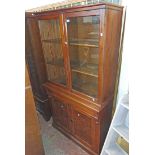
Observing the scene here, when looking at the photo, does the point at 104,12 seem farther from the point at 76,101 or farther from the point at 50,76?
the point at 50,76

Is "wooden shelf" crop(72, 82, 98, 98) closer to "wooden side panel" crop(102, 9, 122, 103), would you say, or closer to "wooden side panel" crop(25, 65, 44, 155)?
"wooden side panel" crop(102, 9, 122, 103)

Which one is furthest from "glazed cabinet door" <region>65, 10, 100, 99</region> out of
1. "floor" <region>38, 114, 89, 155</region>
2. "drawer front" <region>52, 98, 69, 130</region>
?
"floor" <region>38, 114, 89, 155</region>

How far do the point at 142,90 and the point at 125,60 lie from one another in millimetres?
650

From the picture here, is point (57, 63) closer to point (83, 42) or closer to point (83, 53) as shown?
point (83, 53)

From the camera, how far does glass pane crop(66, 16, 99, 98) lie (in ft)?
5.31

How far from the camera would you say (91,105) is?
165 cm

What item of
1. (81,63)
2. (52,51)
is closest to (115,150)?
(81,63)

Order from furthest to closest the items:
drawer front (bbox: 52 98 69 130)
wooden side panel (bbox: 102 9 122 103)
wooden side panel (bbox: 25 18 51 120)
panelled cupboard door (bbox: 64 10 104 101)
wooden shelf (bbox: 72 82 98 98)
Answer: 1. wooden side panel (bbox: 25 18 51 120)
2. drawer front (bbox: 52 98 69 130)
3. wooden shelf (bbox: 72 82 98 98)
4. panelled cupboard door (bbox: 64 10 104 101)
5. wooden side panel (bbox: 102 9 122 103)

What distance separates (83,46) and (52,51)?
0.57 m

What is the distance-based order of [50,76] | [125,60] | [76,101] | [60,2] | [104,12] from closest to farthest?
[104,12] < [125,60] < [76,101] < [60,2] < [50,76]

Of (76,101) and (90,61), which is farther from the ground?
(90,61)
